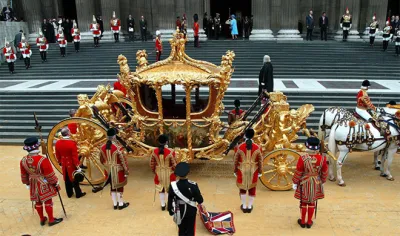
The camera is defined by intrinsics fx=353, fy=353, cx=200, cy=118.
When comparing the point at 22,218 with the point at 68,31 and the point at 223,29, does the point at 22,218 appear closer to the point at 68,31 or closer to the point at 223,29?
the point at 68,31

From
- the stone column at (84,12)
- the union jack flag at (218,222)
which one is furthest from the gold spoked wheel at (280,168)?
the stone column at (84,12)

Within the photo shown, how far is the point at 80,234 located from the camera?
557 centimetres

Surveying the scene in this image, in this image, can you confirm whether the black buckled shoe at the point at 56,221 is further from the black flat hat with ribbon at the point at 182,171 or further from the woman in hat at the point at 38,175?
the black flat hat with ribbon at the point at 182,171

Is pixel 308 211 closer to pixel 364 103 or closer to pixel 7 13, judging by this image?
pixel 364 103

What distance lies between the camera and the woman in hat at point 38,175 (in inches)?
216

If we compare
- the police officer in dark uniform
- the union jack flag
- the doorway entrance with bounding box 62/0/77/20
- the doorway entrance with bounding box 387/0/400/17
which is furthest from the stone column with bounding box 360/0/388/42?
the doorway entrance with bounding box 62/0/77/20

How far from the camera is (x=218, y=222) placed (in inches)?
216

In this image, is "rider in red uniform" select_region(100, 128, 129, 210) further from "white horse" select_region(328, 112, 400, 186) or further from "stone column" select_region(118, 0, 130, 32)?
"stone column" select_region(118, 0, 130, 32)

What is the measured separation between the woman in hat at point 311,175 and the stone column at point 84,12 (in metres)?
20.5

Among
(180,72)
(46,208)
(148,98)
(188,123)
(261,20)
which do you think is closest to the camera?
(46,208)

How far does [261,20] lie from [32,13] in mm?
14978

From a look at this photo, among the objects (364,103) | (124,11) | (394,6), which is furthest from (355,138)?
(394,6)

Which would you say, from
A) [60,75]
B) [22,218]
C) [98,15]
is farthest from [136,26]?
[22,218]

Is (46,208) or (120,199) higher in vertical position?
(46,208)
